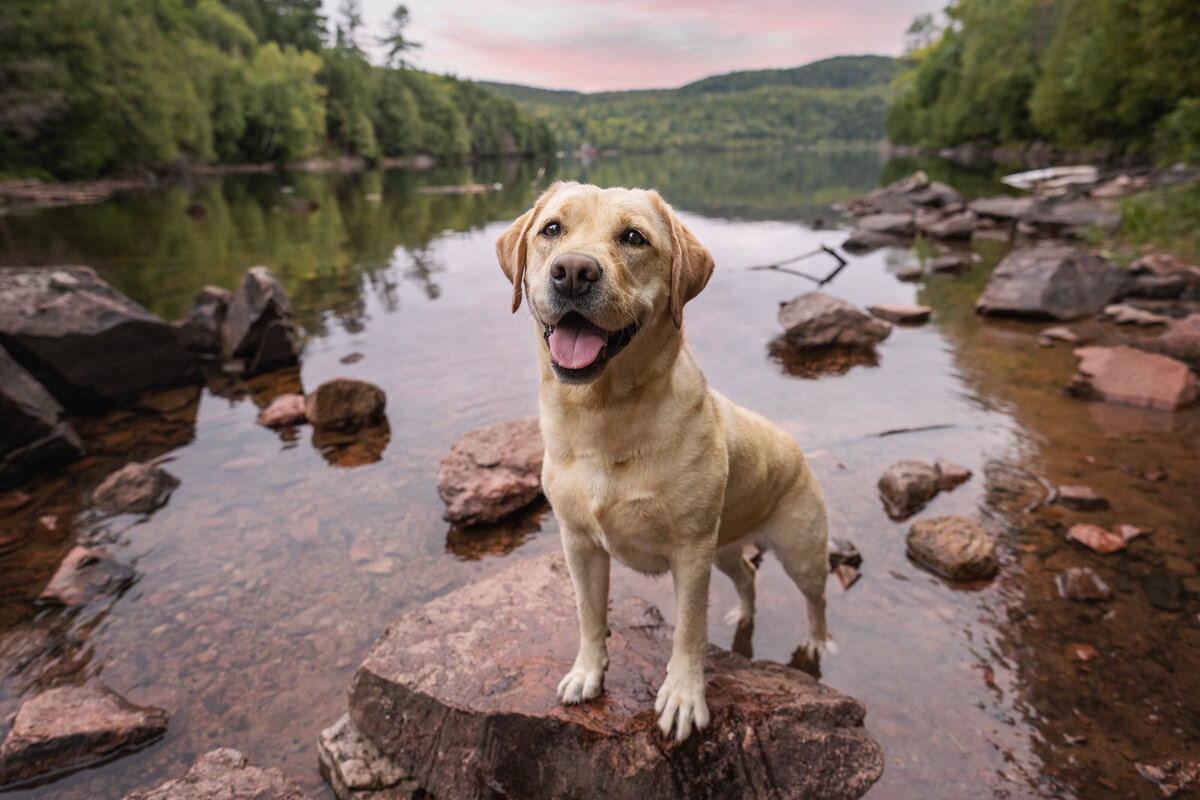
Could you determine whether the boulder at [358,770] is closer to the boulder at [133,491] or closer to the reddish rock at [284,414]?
the boulder at [133,491]

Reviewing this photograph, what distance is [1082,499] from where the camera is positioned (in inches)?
252

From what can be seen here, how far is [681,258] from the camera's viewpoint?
3.24 meters

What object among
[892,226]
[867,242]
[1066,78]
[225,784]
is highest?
[1066,78]

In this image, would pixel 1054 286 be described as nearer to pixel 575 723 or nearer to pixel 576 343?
pixel 576 343

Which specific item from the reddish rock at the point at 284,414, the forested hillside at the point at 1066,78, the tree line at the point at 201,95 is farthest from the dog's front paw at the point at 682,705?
→ the tree line at the point at 201,95

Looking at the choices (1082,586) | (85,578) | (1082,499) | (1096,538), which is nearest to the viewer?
(1082,586)

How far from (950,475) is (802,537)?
386 cm

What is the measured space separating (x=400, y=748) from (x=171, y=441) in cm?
704

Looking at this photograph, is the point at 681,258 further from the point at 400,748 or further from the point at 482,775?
the point at 400,748

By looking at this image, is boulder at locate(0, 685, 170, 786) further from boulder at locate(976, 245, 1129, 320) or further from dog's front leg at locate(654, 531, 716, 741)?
boulder at locate(976, 245, 1129, 320)

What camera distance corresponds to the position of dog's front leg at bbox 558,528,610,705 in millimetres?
3434

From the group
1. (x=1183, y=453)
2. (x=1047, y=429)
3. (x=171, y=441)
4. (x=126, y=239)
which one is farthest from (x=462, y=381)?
(x=126, y=239)

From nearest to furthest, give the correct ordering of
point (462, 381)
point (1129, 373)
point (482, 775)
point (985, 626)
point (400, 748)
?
point (482, 775), point (400, 748), point (985, 626), point (1129, 373), point (462, 381)

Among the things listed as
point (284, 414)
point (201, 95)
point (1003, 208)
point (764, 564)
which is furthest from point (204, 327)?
point (201, 95)
